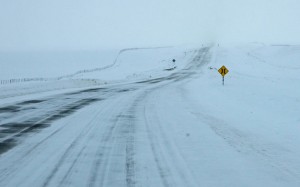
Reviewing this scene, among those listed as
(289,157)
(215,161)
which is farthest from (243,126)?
(215,161)

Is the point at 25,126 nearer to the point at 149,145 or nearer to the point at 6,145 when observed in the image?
the point at 6,145

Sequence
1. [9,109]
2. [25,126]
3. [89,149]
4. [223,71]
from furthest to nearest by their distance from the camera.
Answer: [223,71] → [9,109] → [25,126] → [89,149]

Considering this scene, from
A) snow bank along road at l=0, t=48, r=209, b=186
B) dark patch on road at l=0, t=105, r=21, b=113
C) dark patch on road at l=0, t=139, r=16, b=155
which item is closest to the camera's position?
snow bank along road at l=0, t=48, r=209, b=186

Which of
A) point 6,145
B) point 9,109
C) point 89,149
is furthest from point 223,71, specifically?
point 6,145

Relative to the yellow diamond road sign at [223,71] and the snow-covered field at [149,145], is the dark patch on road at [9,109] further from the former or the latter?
the yellow diamond road sign at [223,71]

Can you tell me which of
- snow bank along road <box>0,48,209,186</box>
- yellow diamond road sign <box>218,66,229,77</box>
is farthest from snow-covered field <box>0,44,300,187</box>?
yellow diamond road sign <box>218,66,229,77</box>

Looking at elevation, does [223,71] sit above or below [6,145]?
above

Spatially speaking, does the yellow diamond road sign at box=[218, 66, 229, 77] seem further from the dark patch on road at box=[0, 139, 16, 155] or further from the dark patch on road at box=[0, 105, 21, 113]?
the dark patch on road at box=[0, 139, 16, 155]

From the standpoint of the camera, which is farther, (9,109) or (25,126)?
(9,109)

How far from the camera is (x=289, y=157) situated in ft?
22.1

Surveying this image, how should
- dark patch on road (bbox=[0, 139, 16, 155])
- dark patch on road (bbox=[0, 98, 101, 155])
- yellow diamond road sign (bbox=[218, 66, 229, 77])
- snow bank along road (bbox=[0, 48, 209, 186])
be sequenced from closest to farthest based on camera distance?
snow bank along road (bbox=[0, 48, 209, 186])
dark patch on road (bbox=[0, 139, 16, 155])
dark patch on road (bbox=[0, 98, 101, 155])
yellow diamond road sign (bbox=[218, 66, 229, 77])

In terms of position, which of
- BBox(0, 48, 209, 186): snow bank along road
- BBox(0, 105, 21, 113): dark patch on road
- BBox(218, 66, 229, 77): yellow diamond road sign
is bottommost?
BBox(0, 48, 209, 186): snow bank along road

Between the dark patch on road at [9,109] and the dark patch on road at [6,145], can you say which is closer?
the dark patch on road at [6,145]

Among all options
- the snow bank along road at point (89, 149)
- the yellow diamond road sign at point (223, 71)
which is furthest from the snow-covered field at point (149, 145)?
the yellow diamond road sign at point (223, 71)
